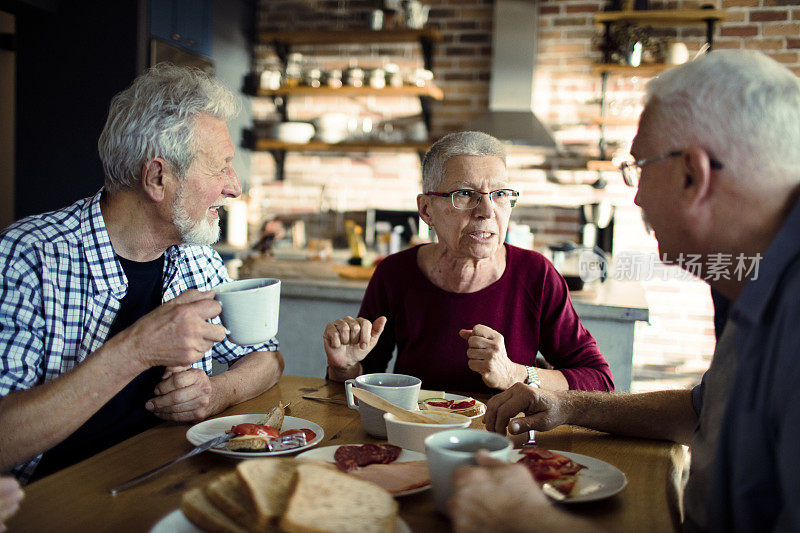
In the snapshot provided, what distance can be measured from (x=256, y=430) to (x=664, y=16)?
13.9 feet

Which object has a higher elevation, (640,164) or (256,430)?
(640,164)

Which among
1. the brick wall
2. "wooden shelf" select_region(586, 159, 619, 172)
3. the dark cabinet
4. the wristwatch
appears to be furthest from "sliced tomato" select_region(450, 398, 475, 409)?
the dark cabinet

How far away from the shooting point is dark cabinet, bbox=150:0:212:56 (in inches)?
168

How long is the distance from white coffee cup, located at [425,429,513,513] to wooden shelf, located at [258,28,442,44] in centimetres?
438

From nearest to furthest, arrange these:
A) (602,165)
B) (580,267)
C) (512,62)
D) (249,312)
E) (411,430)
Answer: (411,430) → (249,312) → (580,267) → (602,165) → (512,62)

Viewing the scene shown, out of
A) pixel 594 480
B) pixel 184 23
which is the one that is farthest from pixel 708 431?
pixel 184 23

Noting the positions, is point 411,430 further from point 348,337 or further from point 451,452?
point 348,337

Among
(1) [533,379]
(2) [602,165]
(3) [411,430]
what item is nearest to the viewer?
(3) [411,430]

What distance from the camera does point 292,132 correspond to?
5.15 meters

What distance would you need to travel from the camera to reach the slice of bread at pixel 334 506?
2.35 feet

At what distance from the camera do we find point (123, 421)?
1.41 m

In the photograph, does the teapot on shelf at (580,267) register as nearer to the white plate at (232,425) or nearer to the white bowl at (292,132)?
the white plate at (232,425)

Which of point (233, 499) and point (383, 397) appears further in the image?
point (383, 397)

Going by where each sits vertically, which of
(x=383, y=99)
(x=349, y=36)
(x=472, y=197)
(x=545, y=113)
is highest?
(x=349, y=36)
